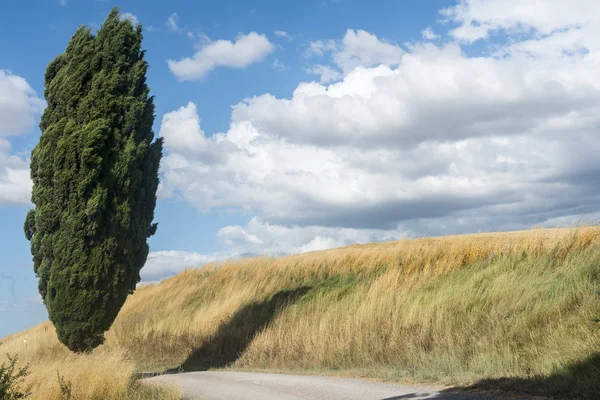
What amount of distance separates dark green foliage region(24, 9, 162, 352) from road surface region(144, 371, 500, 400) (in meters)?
3.86

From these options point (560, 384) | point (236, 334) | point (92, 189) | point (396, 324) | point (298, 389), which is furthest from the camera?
point (236, 334)

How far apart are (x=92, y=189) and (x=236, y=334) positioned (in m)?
6.77

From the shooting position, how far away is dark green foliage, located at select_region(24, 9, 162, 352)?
Answer: 49.2 ft

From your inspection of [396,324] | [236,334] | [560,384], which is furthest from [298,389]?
[236,334]

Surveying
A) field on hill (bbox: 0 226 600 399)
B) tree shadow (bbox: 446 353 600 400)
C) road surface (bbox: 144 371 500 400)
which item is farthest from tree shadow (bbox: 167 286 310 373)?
tree shadow (bbox: 446 353 600 400)

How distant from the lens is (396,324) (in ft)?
47.8

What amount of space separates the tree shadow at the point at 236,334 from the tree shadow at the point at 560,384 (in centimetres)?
975

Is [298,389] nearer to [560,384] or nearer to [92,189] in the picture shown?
[560,384]

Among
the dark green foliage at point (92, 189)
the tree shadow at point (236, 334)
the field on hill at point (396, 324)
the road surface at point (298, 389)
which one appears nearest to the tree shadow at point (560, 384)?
the field on hill at point (396, 324)

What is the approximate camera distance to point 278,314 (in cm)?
1903

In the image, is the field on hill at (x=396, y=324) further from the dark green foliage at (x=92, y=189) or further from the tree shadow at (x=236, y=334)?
the dark green foliage at (x=92, y=189)

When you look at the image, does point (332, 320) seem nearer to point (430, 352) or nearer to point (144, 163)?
point (430, 352)

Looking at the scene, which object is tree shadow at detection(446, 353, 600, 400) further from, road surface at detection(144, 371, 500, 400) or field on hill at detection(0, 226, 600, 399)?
road surface at detection(144, 371, 500, 400)

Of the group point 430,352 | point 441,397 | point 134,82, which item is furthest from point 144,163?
point 441,397
